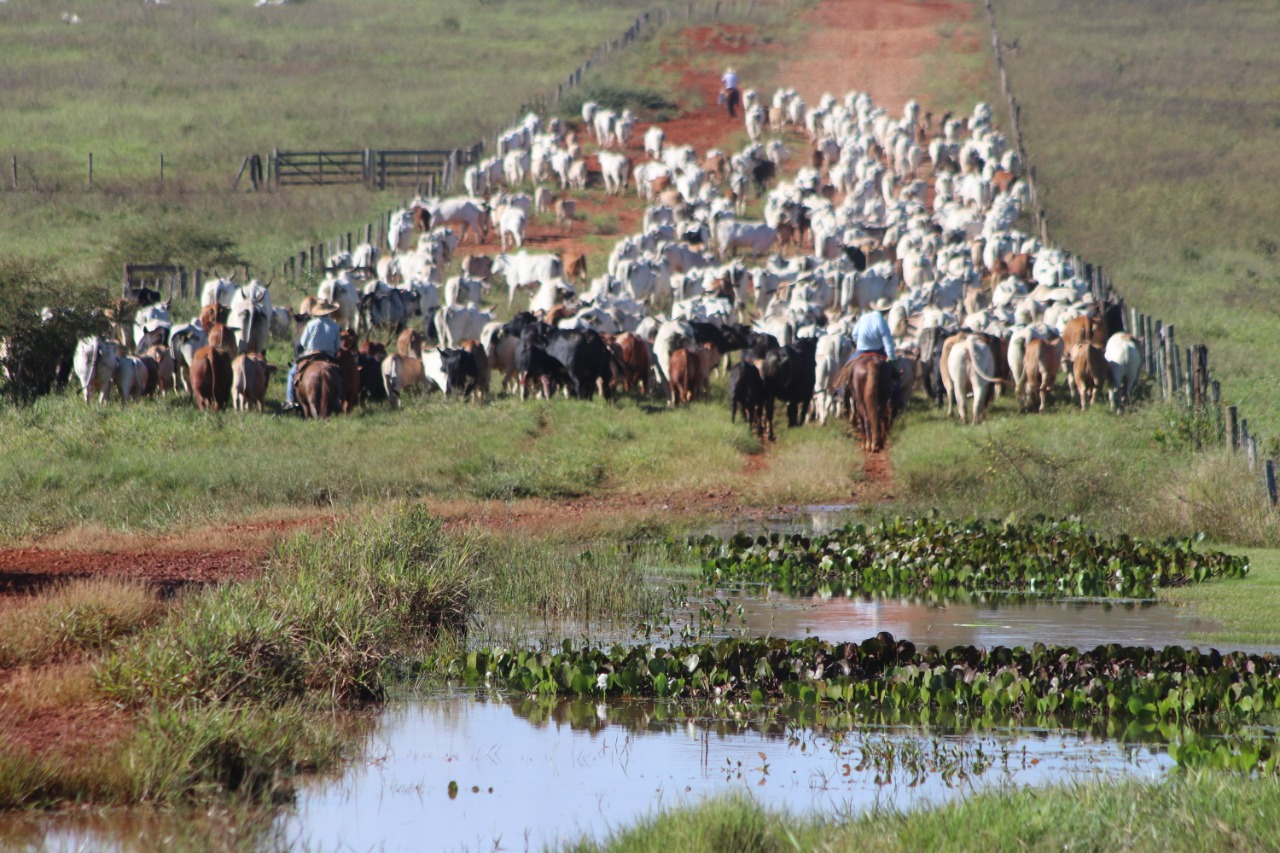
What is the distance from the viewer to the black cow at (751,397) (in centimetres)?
2328

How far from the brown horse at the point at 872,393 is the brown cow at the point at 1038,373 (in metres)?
3.38

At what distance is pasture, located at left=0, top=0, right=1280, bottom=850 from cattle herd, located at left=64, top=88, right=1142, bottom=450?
0.88 m

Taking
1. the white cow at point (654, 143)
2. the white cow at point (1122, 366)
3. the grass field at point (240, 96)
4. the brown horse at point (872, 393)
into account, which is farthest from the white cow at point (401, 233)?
the white cow at point (1122, 366)

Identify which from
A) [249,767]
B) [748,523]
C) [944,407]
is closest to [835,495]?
[748,523]

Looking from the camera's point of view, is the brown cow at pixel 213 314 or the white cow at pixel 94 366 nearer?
the white cow at pixel 94 366

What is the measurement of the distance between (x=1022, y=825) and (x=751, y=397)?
1731cm

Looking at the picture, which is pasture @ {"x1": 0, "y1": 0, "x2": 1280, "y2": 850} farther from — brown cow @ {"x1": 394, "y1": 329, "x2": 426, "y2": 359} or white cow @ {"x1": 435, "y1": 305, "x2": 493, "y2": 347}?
white cow @ {"x1": 435, "y1": 305, "x2": 493, "y2": 347}

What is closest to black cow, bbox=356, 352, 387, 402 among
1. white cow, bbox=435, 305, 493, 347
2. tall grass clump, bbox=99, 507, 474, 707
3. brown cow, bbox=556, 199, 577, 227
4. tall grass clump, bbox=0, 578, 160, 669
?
white cow, bbox=435, 305, 493, 347

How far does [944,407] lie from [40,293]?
13864 mm

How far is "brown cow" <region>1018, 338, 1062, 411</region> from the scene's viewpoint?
24.3m

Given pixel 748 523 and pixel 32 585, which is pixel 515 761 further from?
pixel 748 523

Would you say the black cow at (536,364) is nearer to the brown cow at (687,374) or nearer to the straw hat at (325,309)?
the brown cow at (687,374)

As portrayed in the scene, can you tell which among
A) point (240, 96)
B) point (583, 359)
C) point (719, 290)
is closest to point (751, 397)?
point (583, 359)

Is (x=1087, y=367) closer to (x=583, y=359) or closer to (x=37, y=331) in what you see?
(x=583, y=359)
